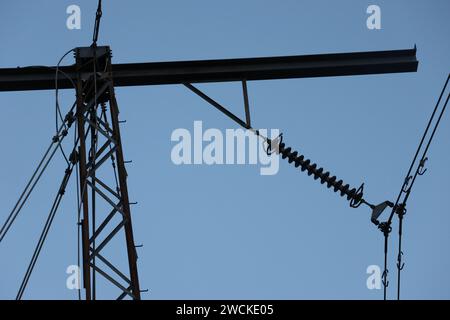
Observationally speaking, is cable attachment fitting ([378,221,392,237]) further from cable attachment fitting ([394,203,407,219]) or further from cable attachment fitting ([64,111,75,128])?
cable attachment fitting ([64,111,75,128])

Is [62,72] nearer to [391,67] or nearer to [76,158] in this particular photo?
[76,158]

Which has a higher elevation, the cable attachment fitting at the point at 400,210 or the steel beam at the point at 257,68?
the steel beam at the point at 257,68

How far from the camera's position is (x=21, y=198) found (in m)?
10.9

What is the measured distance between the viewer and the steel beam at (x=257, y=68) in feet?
38.3

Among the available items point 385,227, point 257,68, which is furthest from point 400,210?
point 257,68

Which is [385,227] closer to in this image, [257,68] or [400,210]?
[400,210]

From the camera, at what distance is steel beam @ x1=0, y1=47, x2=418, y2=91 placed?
460 inches

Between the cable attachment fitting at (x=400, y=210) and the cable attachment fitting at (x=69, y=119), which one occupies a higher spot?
A: the cable attachment fitting at (x=69, y=119)

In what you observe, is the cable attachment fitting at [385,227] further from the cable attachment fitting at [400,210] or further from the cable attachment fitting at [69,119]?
the cable attachment fitting at [69,119]

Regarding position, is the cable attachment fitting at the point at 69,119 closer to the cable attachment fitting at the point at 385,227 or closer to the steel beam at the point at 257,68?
the steel beam at the point at 257,68

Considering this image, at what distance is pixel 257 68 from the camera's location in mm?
11719
